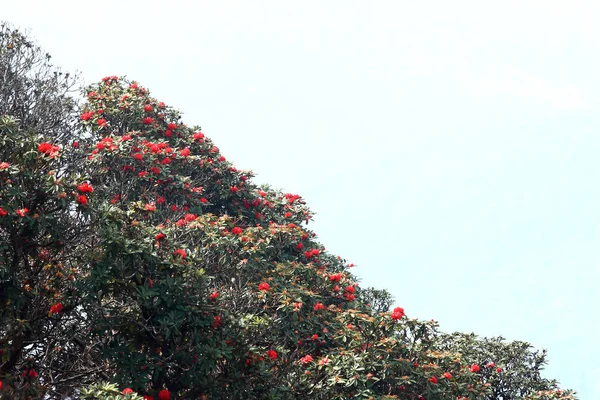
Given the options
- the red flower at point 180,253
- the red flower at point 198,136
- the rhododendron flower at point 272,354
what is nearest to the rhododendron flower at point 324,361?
the rhododendron flower at point 272,354

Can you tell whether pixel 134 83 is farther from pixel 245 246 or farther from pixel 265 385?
pixel 265 385

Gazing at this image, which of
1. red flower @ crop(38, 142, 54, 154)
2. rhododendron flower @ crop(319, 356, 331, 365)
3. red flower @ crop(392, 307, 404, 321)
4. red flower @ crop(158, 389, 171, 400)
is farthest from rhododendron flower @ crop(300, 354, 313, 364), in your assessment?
red flower @ crop(38, 142, 54, 154)

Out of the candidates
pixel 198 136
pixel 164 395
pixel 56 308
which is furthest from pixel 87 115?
pixel 164 395

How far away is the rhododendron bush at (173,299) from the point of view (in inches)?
380

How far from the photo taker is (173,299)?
10234mm

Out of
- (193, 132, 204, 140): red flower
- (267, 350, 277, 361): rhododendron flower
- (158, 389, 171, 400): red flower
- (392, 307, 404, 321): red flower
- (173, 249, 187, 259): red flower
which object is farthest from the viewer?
(193, 132, 204, 140): red flower

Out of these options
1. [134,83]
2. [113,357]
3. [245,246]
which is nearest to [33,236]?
[113,357]

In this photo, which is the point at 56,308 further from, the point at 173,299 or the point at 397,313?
the point at 397,313

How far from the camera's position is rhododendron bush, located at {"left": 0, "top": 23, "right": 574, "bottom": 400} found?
31.7 feet

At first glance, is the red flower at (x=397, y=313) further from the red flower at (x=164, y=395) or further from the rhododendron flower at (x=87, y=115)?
the rhododendron flower at (x=87, y=115)

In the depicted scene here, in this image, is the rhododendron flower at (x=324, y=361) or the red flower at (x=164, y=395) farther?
the rhododendron flower at (x=324, y=361)

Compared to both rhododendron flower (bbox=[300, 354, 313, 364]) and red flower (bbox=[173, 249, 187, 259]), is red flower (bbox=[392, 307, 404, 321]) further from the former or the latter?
red flower (bbox=[173, 249, 187, 259])

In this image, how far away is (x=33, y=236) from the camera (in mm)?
9484

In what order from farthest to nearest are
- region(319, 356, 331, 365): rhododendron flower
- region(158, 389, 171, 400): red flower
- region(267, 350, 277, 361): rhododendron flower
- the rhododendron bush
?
region(319, 356, 331, 365): rhododendron flower
region(267, 350, 277, 361): rhododendron flower
region(158, 389, 171, 400): red flower
the rhododendron bush
